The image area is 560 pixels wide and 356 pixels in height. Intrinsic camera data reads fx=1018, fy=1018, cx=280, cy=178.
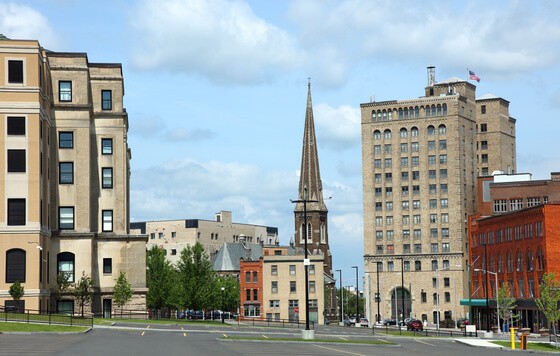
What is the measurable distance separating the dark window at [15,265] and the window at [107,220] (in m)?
14.4

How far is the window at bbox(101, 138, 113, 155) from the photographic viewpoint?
3813 inches

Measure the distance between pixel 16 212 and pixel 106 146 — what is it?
50.4ft

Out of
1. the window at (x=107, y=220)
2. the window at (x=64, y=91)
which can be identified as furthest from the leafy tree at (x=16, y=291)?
the window at (x=64, y=91)

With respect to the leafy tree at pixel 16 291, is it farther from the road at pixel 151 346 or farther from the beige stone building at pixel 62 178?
the road at pixel 151 346

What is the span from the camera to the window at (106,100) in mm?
97438

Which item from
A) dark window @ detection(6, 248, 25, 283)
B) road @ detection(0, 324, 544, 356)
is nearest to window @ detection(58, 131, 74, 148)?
dark window @ detection(6, 248, 25, 283)

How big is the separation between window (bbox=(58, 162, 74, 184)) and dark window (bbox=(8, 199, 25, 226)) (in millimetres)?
9468

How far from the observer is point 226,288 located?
597 feet

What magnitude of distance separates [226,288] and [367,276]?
83.5ft

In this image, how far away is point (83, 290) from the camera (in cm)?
8694

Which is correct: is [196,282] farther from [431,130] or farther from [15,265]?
[431,130]

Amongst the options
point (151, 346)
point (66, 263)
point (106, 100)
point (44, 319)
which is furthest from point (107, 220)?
point (151, 346)

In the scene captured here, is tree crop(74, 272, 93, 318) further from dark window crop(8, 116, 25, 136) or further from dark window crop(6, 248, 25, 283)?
dark window crop(8, 116, 25, 136)

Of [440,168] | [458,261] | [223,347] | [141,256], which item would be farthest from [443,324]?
[223,347]
